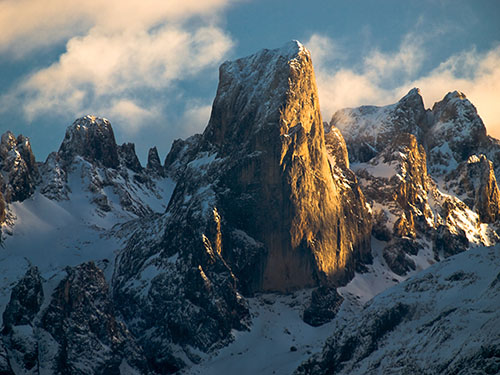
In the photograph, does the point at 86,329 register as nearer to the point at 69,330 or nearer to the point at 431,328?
the point at 69,330

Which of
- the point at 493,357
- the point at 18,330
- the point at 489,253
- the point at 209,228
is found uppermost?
the point at 209,228

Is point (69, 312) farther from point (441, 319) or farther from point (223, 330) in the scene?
point (441, 319)

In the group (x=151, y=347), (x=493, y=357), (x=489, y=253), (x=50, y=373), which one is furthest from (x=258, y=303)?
(x=493, y=357)

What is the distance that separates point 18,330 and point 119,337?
2144cm

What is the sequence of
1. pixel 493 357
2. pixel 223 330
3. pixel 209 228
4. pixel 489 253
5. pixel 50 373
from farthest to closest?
pixel 209 228 → pixel 223 330 → pixel 50 373 → pixel 489 253 → pixel 493 357

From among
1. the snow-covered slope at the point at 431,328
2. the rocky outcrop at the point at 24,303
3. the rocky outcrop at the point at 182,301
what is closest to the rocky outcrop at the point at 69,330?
the rocky outcrop at the point at 24,303

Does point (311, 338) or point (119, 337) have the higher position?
point (119, 337)

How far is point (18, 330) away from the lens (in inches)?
5768

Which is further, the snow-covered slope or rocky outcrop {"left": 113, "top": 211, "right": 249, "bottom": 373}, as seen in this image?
rocky outcrop {"left": 113, "top": 211, "right": 249, "bottom": 373}

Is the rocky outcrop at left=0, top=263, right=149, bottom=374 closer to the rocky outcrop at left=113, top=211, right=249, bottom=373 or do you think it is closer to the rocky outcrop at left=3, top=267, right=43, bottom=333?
the rocky outcrop at left=3, top=267, right=43, bottom=333

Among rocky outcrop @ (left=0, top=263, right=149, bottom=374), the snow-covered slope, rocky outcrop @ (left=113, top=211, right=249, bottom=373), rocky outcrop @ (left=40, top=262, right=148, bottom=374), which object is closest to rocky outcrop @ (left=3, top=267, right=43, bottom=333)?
rocky outcrop @ (left=0, top=263, right=149, bottom=374)

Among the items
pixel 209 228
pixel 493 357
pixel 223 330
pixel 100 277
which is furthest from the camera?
pixel 209 228

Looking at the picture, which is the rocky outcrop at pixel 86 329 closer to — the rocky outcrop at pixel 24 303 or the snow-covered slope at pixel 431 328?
the rocky outcrop at pixel 24 303

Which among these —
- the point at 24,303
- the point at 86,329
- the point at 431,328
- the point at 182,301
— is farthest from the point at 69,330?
the point at 431,328
